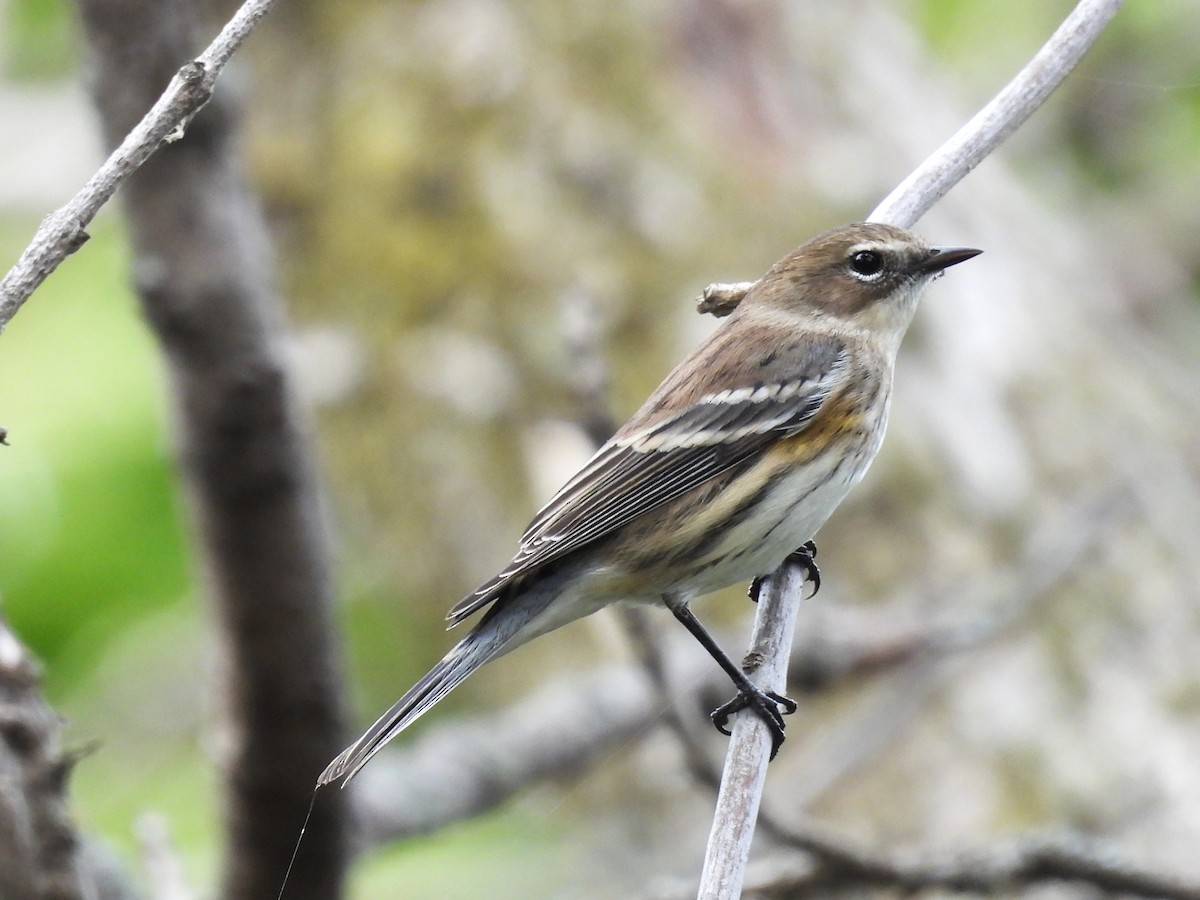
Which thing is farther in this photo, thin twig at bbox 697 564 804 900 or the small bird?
the small bird

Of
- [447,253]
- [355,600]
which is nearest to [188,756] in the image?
[355,600]

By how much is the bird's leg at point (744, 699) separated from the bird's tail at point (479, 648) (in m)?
0.32

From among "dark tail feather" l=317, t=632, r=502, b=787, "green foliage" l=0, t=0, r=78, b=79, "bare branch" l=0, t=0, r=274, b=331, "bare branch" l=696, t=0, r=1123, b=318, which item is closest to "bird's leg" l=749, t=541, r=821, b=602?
"dark tail feather" l=317, t=632, r=502, b=787

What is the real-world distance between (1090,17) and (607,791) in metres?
3.03

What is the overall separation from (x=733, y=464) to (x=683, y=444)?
0.47 ft

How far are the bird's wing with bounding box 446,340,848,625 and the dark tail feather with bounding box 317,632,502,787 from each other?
1.16ft

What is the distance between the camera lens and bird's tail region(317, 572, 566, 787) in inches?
107

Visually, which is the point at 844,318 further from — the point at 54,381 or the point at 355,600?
the point at 54,381

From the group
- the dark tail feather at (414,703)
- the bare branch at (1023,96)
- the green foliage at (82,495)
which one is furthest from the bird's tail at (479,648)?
the green foliage at (82,495)

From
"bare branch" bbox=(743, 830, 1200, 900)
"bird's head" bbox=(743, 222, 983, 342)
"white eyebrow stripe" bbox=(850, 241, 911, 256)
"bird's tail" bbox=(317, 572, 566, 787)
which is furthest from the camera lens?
"bird's head" bbox=(743, 222, 983, 342)

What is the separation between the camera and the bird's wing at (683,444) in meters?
3.39

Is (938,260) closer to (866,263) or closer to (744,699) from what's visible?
(866,263)

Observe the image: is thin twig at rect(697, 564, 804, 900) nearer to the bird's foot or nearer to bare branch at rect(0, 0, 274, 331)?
the bird's foot

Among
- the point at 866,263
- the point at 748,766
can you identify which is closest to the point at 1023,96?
the point at 866,263
